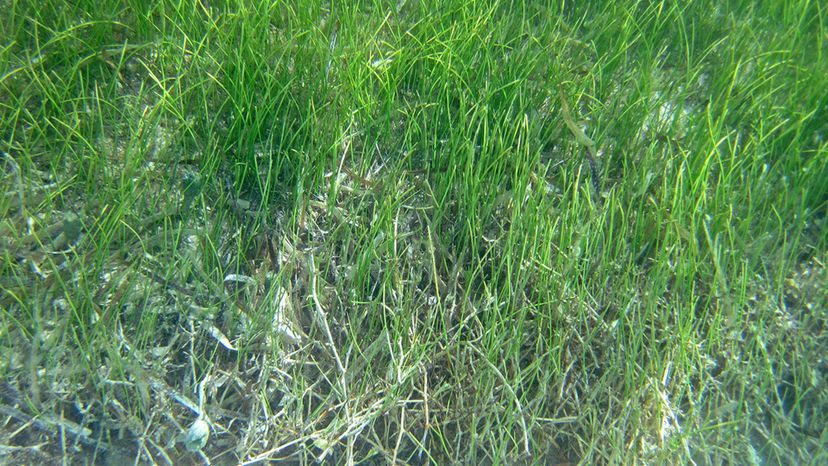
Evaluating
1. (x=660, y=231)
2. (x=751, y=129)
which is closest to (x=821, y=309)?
(x=660, y=231)

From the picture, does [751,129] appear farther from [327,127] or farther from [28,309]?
[28,309]

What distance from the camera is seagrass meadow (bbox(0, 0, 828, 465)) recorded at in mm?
1461

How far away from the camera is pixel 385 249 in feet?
5.25

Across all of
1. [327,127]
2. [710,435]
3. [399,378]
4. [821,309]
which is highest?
[327,127]

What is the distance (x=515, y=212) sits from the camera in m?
1.61

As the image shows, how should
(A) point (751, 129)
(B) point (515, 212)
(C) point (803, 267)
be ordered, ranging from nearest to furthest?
(B) point (515, 212) → (C) point (803, 267) → (A) point (751, 129)

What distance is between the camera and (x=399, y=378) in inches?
57.6

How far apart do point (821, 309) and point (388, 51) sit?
A: 61.6 inches

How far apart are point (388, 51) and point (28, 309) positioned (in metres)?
1.31

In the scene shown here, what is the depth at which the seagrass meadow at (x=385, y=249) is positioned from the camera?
1.46 metres

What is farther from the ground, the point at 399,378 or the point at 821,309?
the point at 821,309

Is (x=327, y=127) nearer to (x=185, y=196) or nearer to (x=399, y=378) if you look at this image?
(x=185, y=196)

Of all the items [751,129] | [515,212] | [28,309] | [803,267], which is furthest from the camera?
[751,129]

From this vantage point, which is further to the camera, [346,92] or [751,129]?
[751,129]
